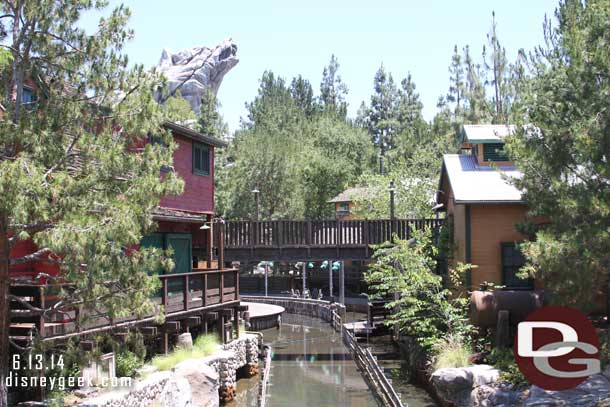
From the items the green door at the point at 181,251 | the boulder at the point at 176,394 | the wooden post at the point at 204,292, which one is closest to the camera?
the boulder at the point at 176,394

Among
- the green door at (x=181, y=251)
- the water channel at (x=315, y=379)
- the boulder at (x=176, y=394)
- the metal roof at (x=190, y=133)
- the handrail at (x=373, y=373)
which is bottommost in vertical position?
the water channel at (x=315, y=379)

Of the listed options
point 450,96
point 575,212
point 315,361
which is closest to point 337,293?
point 315,361

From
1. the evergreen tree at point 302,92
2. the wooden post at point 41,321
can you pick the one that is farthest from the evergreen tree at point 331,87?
the wooden post at point 41,321

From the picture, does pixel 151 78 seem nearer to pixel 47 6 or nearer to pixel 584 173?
pixel 47 6

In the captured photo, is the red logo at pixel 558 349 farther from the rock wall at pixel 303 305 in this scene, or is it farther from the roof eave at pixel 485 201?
the rock wall at pixel 303 305

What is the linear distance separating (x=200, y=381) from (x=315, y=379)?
7038mm

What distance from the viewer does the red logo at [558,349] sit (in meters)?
14.7

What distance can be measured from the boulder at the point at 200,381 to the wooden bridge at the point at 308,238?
12317mm

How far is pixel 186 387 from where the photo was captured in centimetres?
1619

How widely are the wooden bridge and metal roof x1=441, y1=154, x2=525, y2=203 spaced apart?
16.3 ft

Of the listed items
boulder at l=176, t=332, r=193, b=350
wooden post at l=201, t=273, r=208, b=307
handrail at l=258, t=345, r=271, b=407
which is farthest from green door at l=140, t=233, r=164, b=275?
handrail at l=258, t=345, r=271, b=407

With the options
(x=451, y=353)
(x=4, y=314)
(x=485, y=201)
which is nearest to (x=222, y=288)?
(x=451, y=353)

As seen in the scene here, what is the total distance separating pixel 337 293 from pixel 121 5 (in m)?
35.8

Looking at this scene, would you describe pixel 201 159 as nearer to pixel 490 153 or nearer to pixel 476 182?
pixel 476 182
